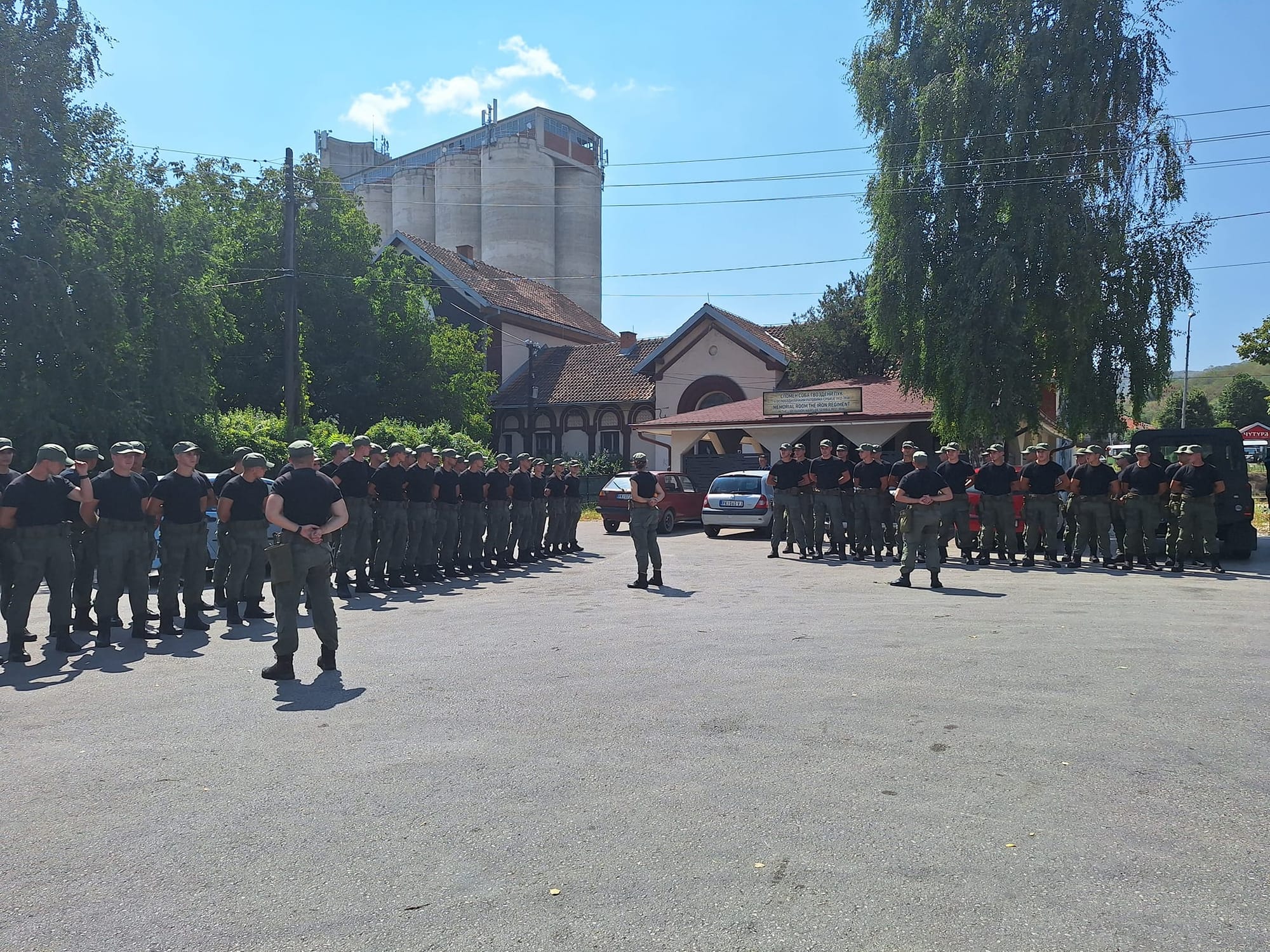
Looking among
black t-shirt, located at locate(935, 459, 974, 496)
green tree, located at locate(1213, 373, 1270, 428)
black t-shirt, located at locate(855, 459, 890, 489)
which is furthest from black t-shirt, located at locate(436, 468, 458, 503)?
green tree, located at locate(1213, 373, 1270, 428)

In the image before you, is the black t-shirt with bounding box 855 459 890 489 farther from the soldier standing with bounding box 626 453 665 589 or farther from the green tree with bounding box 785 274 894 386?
the green tree with bounding box 785 274 894 386

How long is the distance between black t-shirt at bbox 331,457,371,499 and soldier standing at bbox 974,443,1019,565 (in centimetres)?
960

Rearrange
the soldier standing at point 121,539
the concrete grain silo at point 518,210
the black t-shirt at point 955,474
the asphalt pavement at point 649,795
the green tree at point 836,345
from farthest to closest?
the concrete grain silo at point 518,210 < the green tree at point 836,345 < the black t-shirt at point 955,474 < the soldier standing at point 121,539 < the asphalt pavement at point 649,795

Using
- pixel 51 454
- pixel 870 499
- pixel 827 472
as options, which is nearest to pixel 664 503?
pixel 827 472

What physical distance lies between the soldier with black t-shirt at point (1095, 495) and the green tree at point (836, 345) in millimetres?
23861

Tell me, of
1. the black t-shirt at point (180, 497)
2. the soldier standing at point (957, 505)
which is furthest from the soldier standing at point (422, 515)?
the soldier standing at point (957, 505)

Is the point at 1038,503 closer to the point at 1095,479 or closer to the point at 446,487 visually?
the point at 1095,479

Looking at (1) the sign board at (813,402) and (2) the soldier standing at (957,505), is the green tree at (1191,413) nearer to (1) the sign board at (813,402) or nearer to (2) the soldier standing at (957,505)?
(1) the sign board at (813,402)

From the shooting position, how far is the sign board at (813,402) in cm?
3019

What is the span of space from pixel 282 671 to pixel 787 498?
37.6 ft

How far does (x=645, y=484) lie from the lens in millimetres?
14039

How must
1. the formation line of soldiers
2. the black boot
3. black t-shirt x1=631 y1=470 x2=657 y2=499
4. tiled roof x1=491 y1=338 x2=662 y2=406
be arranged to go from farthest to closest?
tiled roof x1=491 y1=338 x2=662 y2=406 → the formation line of soldiers → black t-shirt x1=631 y1=470 x2=657 y2=499 → the black boot

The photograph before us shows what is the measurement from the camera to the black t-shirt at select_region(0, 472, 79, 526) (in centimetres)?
916

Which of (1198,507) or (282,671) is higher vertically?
(1198,507)
